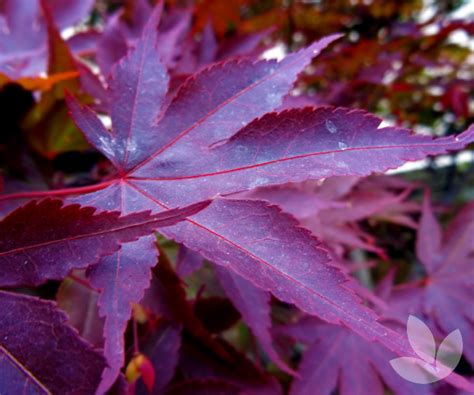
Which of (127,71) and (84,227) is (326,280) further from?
(127,71)

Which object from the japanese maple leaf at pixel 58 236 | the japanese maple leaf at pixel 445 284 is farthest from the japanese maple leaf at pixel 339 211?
the japanese maple leaf at pixel 58 236

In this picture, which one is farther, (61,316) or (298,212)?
(298,212)

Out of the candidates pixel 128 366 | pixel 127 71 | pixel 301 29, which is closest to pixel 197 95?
pixel 127 71

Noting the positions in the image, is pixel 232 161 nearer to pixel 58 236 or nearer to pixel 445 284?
pixel 58 236

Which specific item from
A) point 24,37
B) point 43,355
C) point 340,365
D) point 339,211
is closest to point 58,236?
point 43,355

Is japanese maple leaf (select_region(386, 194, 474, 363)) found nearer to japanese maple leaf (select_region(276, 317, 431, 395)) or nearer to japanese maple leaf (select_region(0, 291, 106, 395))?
japanese maple leaf (select_region(276, 317, 431, 395))

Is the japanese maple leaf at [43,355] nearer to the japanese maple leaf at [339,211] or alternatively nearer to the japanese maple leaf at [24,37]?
the japanese maple leaf at [339,211]

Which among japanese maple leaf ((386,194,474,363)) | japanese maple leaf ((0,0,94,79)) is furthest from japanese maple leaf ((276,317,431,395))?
japanese maple leaf ((0,0,94,79))
